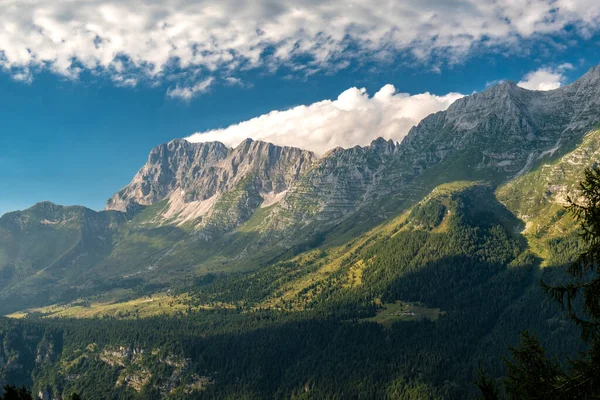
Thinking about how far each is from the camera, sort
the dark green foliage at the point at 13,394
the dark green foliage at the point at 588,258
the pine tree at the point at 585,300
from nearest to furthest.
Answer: the dark green foliage at the point at 588,258 → the pine tree at the point at 585,300 → the dark green foliage at the point at 13,394

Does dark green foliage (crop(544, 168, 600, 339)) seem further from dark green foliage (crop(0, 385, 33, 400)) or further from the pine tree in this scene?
dark green foliage (crop(0, 385, 33, 400))

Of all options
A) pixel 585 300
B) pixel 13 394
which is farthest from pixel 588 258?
pixel 13 394

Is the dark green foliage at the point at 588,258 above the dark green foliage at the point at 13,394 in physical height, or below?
above

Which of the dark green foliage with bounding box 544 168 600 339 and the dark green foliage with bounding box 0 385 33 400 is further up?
the dark green foliage with bounding box 544 168 600 339

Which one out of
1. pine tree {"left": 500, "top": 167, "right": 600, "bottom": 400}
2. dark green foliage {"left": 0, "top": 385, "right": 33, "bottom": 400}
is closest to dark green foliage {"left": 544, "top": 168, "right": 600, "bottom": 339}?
pine tree {"left": 500, "top": 167, "right": 600, "bottom": 400}

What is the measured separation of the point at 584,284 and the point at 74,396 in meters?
69.5

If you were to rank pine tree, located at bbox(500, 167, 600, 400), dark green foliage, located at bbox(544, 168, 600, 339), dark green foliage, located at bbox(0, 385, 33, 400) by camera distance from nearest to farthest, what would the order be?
dark green foliage, located at bbox(544, 168, 600, 339) < pine tree, located at bbox(500, 167, 600, 400) < dark green foliage, located at bbox(0, 385, 33, 400)

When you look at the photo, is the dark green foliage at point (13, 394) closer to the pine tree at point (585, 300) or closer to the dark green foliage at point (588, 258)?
the pine tree at point (585, 300)

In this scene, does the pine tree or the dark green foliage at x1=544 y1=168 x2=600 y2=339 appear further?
the pine tree

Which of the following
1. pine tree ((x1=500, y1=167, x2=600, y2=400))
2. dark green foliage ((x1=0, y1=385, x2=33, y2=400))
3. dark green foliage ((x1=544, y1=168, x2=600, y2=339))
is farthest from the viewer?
dark green foliage ((x1=0, y1=385, x2=33, y2=400))

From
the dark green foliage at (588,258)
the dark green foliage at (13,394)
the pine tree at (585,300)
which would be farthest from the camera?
the dark green foliage at (13,394)

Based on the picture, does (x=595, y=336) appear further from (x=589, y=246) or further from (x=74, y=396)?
(x=74, y=396)

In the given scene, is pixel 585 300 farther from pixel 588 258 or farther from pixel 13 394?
pixel 13 394

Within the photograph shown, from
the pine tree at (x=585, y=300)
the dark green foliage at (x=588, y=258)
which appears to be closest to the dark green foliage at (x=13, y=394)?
the pine tree at (x=585, y=300)
